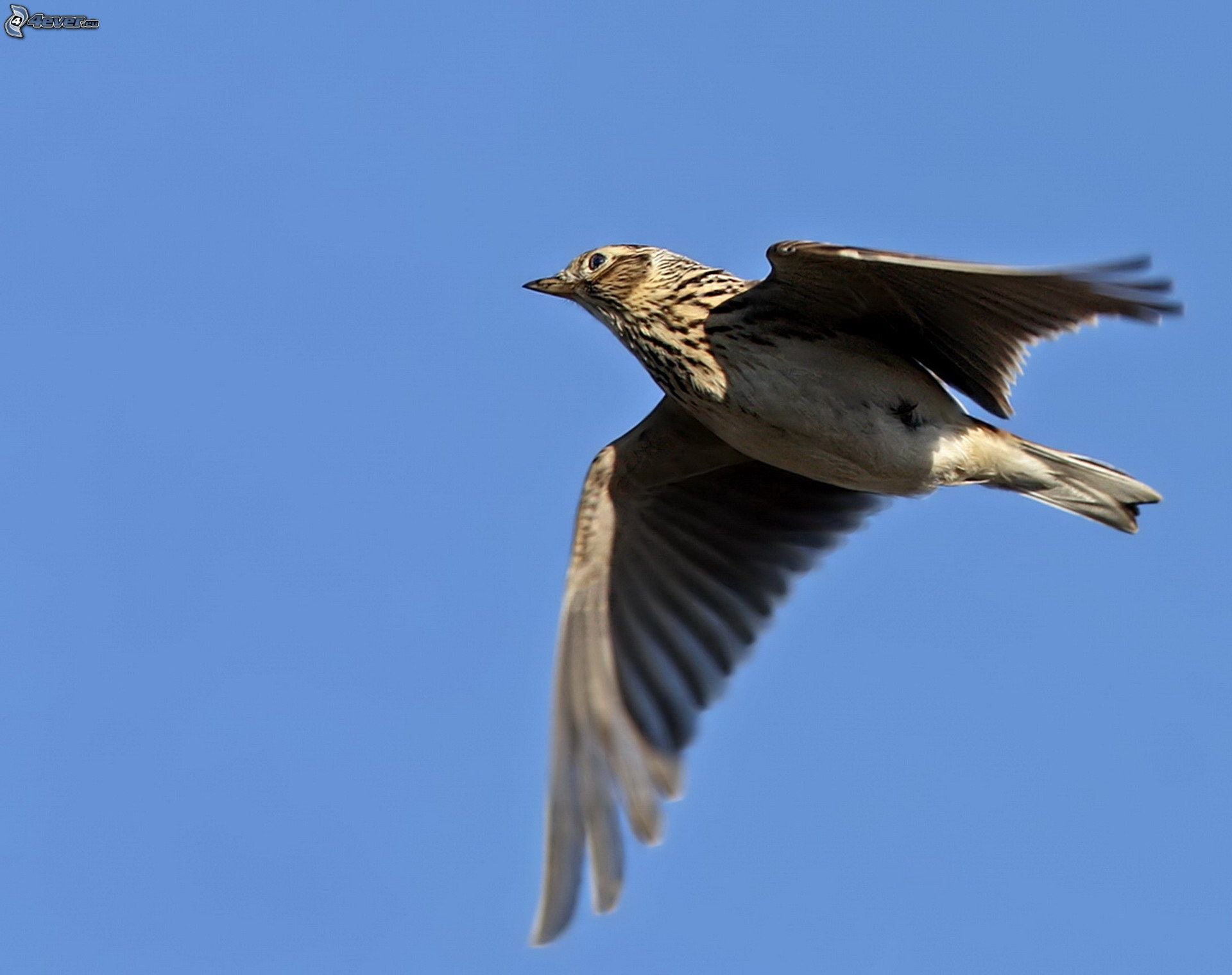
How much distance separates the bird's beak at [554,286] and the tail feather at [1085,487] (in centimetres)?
221

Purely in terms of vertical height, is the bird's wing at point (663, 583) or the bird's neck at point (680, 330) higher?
the bird's neck at point (680, 330)

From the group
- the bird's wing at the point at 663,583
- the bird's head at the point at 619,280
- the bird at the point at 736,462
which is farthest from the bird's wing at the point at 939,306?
the bird's wing at the point at 663,583

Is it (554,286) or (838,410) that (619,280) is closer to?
(554,286)

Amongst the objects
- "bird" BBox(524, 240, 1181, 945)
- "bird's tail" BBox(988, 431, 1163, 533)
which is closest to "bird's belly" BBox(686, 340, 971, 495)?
"bird" BBox(524, 240, 1181, 945)

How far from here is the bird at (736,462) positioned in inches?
290

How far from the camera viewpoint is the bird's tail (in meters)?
7.92

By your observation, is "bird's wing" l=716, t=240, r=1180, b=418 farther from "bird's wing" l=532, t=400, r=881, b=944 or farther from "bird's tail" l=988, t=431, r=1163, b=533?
"bird's wing" l=532, t=400, r=881, b=944

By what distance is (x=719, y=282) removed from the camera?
809 cm

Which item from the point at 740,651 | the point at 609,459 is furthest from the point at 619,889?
the point at 609,459

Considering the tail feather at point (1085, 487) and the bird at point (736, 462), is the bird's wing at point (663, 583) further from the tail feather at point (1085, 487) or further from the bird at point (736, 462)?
the tail feather at point (1085, 487)

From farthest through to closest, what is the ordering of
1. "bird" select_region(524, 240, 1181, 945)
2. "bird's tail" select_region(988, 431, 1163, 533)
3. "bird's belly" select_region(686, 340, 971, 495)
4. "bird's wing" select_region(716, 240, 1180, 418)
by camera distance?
"bird's tail" select_region(988, 431, 1163, 533) < "bird's belly" select_region(686, 340, 971, 495) < "bird" select_region(524, 240, 1181, 945) < "bird's wing" select_region(716, 240, 1180, 418)

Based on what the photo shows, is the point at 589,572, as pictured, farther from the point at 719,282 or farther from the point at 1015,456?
the point at 1015,456

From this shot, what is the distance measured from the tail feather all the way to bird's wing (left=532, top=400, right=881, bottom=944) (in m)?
1.18

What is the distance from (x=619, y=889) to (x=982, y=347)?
270 centimetres
